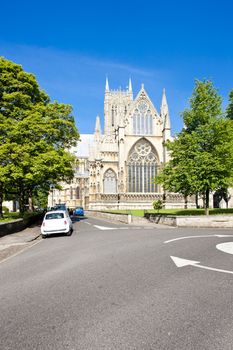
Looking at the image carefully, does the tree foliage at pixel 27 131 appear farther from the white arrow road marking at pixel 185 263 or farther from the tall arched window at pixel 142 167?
the tall arched window at pixel 142 167

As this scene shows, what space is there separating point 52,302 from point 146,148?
58005mm

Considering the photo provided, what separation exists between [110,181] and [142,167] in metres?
7.15

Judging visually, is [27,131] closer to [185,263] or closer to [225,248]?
[225,248]

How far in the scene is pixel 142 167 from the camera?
60.6m

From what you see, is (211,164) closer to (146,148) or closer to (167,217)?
(167,217)

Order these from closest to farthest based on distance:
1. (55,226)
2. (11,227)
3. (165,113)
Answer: (55,226) < (11,227) < (165,113)

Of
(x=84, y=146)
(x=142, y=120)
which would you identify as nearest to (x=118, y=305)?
(x=142, y=120)

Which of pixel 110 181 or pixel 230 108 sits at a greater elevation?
pixel 230 108

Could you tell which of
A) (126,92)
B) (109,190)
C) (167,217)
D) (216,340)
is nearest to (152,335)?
(216,340)

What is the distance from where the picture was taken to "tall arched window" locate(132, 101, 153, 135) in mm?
61969

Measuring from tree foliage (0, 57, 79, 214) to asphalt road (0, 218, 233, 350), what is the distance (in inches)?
516

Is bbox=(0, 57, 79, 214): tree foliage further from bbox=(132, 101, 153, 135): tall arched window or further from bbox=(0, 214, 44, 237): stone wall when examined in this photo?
bbox=(132, 101, 153, 135): tall arched window

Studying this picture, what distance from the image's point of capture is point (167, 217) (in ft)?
73.0

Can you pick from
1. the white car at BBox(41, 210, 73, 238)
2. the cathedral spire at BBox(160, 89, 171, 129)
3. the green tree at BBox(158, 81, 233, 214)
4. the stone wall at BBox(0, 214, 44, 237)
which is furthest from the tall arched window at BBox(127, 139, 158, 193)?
the white car at BBox(41, 210, 73, 238)
